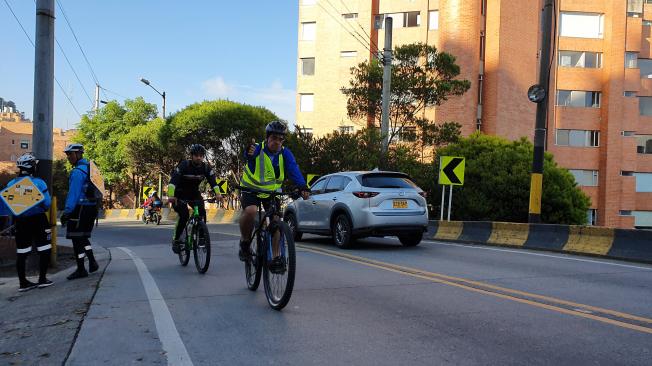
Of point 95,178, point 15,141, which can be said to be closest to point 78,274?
point 95,178

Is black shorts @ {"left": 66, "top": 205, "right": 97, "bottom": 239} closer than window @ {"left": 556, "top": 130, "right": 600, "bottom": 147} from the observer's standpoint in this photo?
Yes

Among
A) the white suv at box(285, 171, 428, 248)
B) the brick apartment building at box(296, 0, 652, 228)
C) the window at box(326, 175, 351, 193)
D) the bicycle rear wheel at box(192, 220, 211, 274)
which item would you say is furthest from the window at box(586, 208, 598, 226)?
the bicycle rear wheel at box(192, 220, 211, 274)

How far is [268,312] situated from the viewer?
5.51m

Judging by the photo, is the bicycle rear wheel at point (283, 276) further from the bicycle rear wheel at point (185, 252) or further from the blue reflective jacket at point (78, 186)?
the blue reflective jacket at point (78, 186)

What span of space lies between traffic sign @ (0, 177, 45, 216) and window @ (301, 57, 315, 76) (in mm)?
38185

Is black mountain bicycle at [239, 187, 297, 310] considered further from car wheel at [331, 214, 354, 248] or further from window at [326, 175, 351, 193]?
window at [326, 175, 351, 193]

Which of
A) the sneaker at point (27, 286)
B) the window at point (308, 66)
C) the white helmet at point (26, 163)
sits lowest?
the sneaker at point (27, 286)

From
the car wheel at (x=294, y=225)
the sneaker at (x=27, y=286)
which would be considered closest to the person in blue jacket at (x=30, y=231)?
the sneaker at (x=27, y=286)

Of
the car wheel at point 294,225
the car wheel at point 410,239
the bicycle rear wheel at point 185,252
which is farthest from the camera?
the car wheel at point 294,225

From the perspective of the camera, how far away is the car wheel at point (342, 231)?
38.0 ft

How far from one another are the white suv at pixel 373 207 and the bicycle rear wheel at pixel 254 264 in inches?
188

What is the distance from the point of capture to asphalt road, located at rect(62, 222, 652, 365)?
162 inches

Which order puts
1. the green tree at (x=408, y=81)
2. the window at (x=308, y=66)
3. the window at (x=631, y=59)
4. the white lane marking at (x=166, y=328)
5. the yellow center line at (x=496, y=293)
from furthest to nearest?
the window at (x=308, y=66), the window at (x=631, y=59), the green tree at (x=408, y=81), the yellow center line at (x=496, y=293), the white lane marking at (x=166, y=328)

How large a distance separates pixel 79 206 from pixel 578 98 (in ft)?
137
